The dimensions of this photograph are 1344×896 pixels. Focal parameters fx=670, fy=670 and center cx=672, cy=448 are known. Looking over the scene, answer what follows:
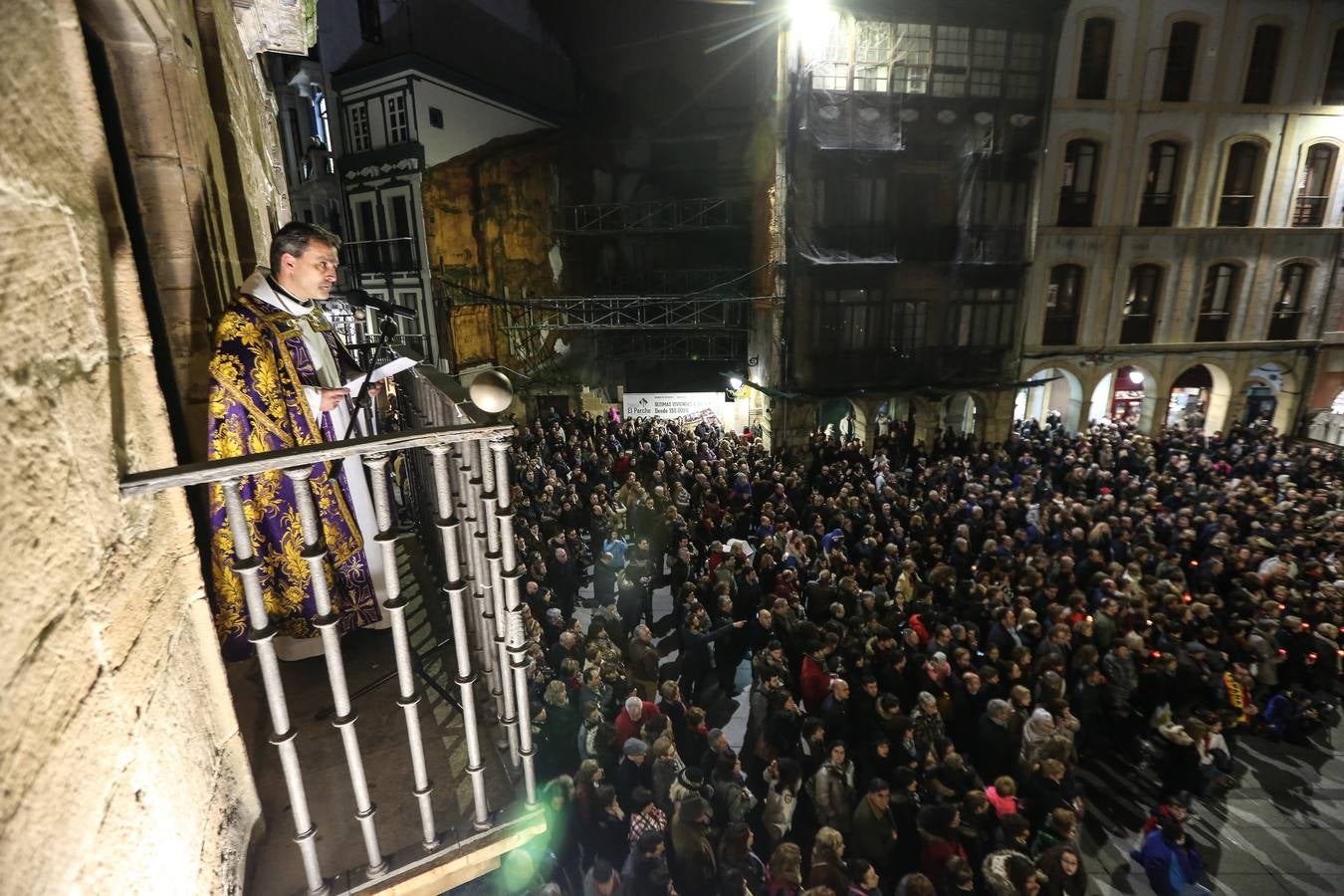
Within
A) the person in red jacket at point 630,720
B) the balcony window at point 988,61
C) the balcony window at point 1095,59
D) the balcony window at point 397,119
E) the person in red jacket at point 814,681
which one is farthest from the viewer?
the balcony window at point 397,119

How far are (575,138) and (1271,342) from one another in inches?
906

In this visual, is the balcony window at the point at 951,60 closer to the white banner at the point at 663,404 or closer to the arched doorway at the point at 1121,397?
the arched doorway at the point at 1121,397

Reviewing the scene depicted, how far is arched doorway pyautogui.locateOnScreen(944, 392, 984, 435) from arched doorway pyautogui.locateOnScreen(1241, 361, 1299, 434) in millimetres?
8744

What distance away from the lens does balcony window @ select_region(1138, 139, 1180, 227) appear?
64.8ft

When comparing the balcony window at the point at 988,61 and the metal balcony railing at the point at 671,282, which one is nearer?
the balcony window at the point at 988,61

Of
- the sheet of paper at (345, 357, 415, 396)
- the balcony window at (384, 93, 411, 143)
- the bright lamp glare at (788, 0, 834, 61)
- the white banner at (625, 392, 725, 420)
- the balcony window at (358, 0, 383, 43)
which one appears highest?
the balcony window at (358, 0, 383, 43)

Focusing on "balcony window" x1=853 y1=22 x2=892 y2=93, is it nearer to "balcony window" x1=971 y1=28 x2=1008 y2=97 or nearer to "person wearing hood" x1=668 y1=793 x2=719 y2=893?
"balcony window" x1=971 y1=28 x2=1008 y2=97

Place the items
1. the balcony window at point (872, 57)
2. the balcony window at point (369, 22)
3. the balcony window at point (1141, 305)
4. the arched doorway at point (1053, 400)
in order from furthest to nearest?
1. the balcony window at point (369, 22)
2. the arched doorway at point (1053, 400)
3. the balcony window at point (1141, 305)
4. the balcony window at point (872, 57)

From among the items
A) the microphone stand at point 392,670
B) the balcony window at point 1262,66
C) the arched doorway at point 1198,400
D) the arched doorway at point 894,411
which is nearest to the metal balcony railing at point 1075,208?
the balcony window at point 1262,66

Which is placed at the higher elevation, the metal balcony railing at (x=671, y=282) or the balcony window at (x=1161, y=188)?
the balcony window at (x=1161, y=188)

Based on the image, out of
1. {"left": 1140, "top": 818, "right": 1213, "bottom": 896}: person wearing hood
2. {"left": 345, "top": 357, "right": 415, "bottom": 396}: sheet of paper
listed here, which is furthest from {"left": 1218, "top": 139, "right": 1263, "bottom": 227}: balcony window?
{"left": 345, "top": 357, "right": 415, "bottom": 396}: sheet of paper

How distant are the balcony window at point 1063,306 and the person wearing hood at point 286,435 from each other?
21.4 meters

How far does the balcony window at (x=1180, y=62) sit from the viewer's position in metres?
19.2

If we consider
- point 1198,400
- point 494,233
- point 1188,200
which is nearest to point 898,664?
point 494,233
